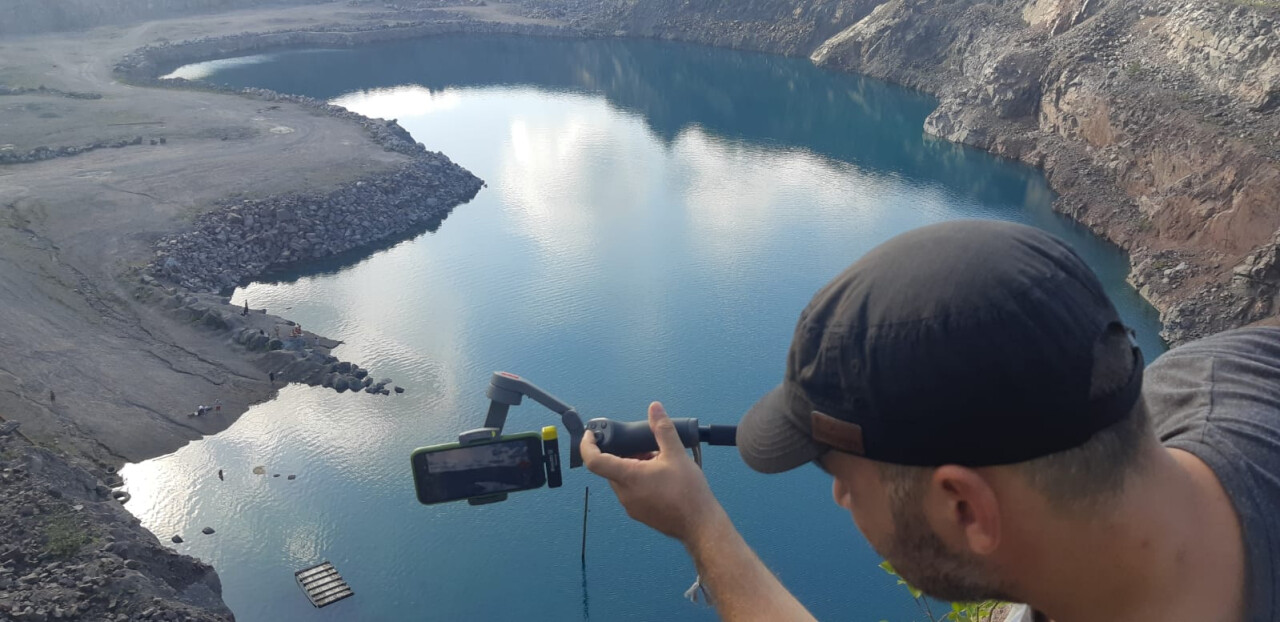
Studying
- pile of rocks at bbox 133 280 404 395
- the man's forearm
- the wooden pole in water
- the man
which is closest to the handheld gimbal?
the man's forearm

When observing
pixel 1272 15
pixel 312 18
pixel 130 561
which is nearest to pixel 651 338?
pixel 130 561

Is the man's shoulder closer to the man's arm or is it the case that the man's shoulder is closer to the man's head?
the man's head

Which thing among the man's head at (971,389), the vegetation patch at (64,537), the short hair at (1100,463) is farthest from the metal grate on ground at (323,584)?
the short hair at (1100,463)

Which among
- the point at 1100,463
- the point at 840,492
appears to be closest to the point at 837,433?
the point at 840,492

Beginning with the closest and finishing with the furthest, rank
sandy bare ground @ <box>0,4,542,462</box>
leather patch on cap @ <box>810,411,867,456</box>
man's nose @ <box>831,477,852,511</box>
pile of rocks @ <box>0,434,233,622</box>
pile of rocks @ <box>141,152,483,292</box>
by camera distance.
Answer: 1. leather patch on cap @ <box>810,411,867,456</box>
2. man's nose @ <box>831,477,852,511</box>
3. pile of rocks @ <box>0,434,233,622</box>
4. sandy bare ground @ <box>0,4,542,462</box>
5. pile of rocks @ <box>141,152,483,292</box>

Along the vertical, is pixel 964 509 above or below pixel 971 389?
below

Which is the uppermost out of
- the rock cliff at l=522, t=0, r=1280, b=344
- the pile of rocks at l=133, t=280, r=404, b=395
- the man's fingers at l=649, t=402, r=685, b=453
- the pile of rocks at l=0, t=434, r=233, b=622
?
the man's fingers at l=649, t=402, r=685, b=453

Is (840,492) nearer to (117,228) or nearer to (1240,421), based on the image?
(1240,421)
